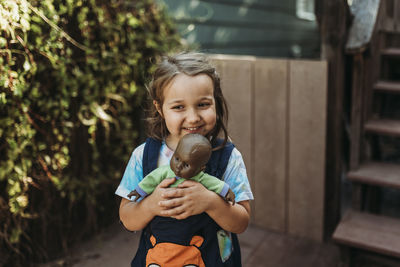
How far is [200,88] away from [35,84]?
1438 millimetres

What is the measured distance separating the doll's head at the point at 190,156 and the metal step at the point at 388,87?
7.33ft

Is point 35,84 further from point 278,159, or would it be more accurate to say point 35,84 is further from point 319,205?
point 319,205

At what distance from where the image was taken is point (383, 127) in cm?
279

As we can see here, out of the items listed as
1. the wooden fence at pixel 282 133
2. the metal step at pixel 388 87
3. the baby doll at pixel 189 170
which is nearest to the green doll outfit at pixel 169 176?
the baby doll at pixel 189 170

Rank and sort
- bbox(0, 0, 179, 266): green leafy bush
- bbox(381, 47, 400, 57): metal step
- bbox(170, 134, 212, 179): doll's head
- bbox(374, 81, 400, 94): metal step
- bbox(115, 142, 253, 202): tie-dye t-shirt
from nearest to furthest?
bbox(170, 134, 212, 179): doll's head
bbox(115, 142, 253, 202): tie-dye t-shirt
bbox(0, 0, 179, 266): green leafy bush
bbox(374, 81, 400, 94): metal step
bbox(381, 47, 400, 57): metal step

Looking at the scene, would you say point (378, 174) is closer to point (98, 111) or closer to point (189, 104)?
point (189, 104)

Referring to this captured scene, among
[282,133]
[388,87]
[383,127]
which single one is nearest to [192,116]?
[282,133]

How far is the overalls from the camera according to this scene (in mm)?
1351

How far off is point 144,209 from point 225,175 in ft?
1.03

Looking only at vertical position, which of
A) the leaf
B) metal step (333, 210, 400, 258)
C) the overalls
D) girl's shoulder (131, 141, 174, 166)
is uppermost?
the leaf

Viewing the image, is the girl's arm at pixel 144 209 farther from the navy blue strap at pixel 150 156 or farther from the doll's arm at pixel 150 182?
the navy blue strap at pixel 150 156

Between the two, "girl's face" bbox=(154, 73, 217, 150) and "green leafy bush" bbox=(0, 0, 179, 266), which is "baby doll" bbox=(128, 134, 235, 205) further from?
"green leafy bush" bbox=(0, 0, 179, 266)

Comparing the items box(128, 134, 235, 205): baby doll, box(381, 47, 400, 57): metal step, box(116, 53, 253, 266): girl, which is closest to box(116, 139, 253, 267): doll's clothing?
box(116, 53, 253, 266): girl

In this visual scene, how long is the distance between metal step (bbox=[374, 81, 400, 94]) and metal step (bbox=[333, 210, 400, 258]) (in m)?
0.94
